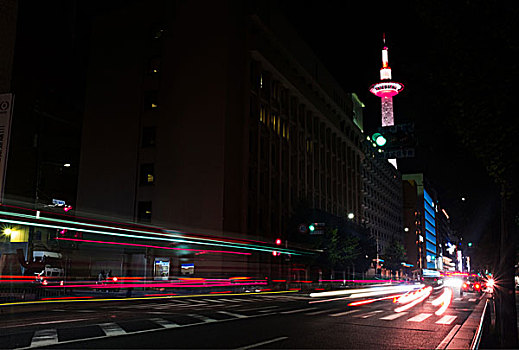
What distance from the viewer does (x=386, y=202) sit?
356ft

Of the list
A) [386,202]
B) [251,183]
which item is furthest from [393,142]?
[386,202]

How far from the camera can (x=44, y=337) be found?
1023 cm

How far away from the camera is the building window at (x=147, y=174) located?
42.8m

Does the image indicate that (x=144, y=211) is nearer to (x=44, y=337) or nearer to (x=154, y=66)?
(x=154, y=66)

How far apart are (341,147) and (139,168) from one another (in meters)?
40.8

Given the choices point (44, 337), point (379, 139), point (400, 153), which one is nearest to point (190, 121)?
point (44, 337)

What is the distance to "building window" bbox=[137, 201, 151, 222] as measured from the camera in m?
41.9

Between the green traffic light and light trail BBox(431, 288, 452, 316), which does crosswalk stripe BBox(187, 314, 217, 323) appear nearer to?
the green traffic light

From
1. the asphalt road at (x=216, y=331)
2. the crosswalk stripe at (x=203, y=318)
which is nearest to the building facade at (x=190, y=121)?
the crosswalk stripe at (x=203, y=318)

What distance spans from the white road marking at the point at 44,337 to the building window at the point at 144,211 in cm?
3089

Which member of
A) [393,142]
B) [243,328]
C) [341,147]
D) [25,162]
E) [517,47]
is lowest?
[243,328]

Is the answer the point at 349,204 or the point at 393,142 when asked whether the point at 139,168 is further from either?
the point at 349,204

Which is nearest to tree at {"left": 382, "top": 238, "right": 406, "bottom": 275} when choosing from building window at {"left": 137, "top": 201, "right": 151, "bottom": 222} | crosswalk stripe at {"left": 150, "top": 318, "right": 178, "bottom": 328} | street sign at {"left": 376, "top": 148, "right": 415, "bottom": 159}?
building window at {"left": 137, "top": 201, "right": 151, "bottom": 222}

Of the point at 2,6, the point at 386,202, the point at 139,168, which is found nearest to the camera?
the point at 2,6
